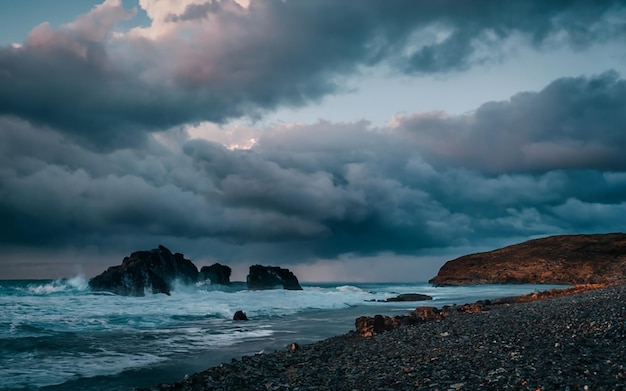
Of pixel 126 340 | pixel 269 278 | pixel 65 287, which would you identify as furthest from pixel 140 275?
pixel 126 340

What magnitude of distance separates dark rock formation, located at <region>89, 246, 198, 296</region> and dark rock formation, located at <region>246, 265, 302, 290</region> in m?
23.3

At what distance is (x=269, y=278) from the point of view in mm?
110375

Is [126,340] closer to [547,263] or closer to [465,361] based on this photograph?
[465,361]

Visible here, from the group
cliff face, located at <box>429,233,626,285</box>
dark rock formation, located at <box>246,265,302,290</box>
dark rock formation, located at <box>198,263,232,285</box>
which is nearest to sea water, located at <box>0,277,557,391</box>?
dark rock formation, located at <box>198,263,232,285</box>

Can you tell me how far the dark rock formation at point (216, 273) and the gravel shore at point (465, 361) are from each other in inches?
3543

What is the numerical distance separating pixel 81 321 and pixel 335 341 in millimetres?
21491

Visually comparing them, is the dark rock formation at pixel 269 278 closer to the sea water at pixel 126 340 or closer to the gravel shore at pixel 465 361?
the sea water at pixel 126 340

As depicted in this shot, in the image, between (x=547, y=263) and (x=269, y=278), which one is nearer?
(x=269, y=278)

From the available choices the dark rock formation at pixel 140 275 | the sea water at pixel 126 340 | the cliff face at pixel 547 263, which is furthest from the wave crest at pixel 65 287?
the cliff face at pixel 547 263

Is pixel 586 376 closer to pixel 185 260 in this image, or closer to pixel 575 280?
Answer: pixel 185 260

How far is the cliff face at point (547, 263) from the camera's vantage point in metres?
122

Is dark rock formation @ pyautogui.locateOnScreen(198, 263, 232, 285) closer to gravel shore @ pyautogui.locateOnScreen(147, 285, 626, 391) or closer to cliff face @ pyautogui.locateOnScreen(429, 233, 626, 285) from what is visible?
cliff face @ pyautogui.locateOnScreen(429, 233, 626, 285)

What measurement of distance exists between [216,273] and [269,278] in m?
12.7

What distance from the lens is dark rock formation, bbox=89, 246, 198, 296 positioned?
72.2m
